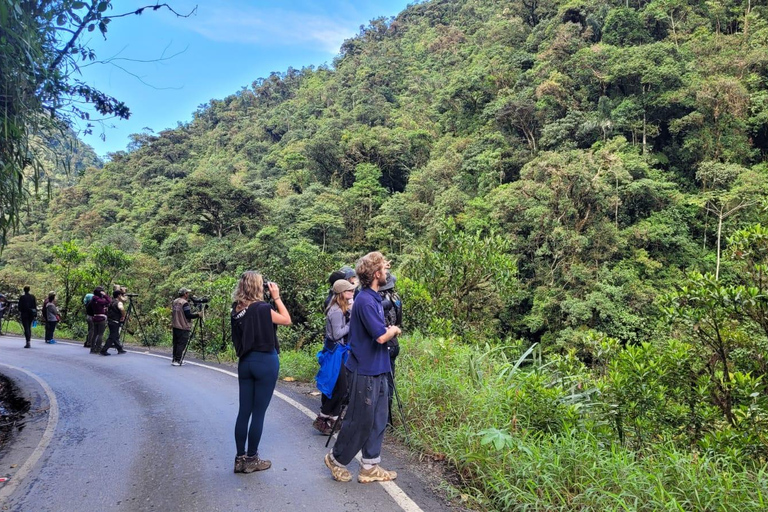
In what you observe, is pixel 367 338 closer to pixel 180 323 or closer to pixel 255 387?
pixel 255 387

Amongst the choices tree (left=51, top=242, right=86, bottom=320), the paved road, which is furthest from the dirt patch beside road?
tree (left=51, top=242, right=86, bottom=320)

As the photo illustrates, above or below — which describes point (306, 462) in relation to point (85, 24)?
below

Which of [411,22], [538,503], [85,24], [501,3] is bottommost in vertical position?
[538,503]

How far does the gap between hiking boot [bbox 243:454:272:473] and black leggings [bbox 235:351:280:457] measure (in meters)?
0.20

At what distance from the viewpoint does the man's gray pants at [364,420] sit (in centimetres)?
349

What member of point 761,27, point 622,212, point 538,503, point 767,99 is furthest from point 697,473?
point 761,27

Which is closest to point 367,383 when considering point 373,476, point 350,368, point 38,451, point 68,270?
point 350,368

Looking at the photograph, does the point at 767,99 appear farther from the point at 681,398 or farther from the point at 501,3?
the point at 501,3

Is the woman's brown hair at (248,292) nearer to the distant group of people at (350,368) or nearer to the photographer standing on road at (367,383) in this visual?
the distant group of people at (350,368)

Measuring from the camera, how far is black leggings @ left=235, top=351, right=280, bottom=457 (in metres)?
3.68

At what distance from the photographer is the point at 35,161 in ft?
13.9

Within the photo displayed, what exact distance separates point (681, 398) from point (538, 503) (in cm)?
256

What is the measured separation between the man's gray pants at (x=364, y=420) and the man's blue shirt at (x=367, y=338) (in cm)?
8

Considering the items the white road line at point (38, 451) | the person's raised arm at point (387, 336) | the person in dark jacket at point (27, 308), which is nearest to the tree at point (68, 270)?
the person in dark jacket at point (27, 308)
